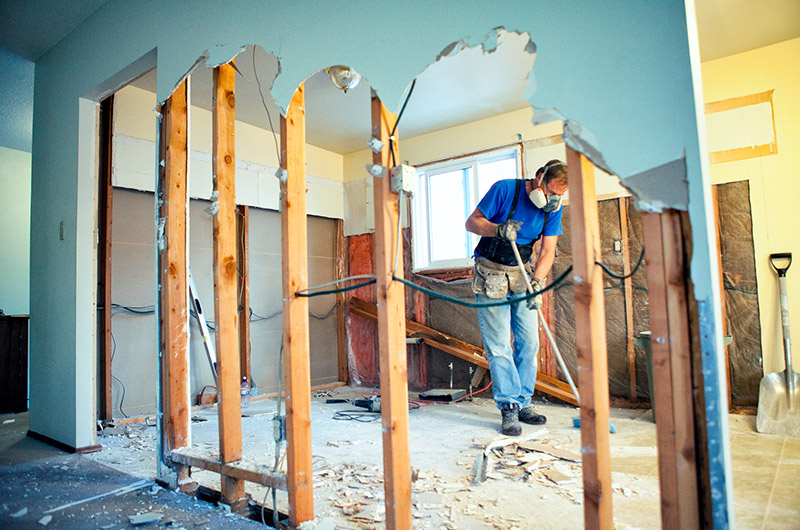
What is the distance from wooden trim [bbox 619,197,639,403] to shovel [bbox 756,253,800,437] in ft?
2.69

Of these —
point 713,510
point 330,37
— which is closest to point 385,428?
point 713,510

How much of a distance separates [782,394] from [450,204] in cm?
301

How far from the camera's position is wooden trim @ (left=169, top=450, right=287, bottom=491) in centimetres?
175

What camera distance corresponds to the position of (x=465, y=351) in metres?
4.48

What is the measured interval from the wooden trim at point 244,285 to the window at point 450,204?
1.67 meters

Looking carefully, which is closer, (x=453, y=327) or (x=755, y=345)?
(x=755, y=345)

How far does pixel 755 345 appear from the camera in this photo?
3.32 meters

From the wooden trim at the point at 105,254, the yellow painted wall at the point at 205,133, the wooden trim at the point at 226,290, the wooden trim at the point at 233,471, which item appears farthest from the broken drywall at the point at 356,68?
the wooden trim at the point at 233,471

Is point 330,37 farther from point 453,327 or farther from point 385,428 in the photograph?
point 453,327

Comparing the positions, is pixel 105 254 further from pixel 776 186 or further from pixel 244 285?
pixel 776 186

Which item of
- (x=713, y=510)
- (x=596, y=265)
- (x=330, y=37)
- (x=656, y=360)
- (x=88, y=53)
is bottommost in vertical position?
(x=713, y=510)

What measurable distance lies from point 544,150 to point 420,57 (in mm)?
2971

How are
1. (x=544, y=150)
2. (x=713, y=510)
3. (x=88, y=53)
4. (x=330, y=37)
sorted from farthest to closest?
(x=544, y=150), (x=88, y=53), (x=330, y=37), (x=713, y=510)

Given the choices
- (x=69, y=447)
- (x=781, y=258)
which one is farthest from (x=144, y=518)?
(x=781, y=258)
